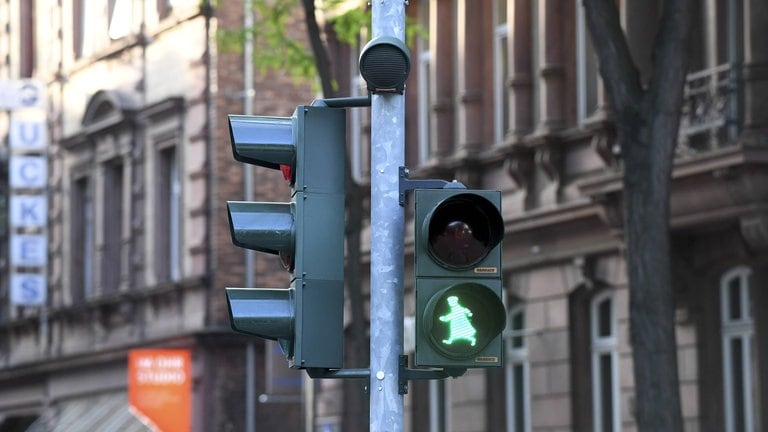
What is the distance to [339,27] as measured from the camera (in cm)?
2406

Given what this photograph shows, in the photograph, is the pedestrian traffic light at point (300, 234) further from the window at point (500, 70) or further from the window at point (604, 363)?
the window at point (500, 70)

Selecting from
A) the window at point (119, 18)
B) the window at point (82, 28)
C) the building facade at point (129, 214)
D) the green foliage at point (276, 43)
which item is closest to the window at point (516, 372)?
the green foliage at point (276, 43)

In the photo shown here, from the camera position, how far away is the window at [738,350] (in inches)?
898

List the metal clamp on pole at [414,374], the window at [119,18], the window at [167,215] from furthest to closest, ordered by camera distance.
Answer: the window at [119,18]
the window at [167,215]
the metal clamp on pole at [414,374]

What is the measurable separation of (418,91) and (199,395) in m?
8.63

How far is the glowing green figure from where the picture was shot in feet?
28.5

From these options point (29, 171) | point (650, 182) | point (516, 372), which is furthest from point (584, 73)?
point (29, 171)

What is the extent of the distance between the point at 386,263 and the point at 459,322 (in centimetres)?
46

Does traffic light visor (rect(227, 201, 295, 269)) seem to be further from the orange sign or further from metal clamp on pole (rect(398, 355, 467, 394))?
the orange sign

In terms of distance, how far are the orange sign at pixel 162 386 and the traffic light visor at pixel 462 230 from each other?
1061 inches

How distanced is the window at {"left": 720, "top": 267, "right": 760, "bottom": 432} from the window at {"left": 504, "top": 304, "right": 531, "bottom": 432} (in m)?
4.51

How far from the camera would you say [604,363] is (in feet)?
84.1

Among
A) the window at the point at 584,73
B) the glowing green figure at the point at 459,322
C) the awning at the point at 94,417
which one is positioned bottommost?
the glowing green figure at the point at 459,322

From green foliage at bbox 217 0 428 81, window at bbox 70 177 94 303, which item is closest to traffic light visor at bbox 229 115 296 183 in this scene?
green foliage at bbox 217 0 428 81
